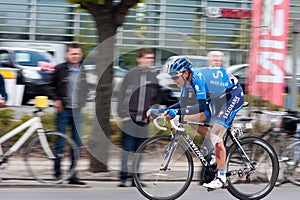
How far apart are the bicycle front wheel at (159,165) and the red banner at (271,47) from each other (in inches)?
155

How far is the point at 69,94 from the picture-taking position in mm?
9070

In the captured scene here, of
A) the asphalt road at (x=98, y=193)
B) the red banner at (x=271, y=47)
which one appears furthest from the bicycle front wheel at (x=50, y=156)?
the red banner at (x=271, y=47)

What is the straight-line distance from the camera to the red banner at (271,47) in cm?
1142

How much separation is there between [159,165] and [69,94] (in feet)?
5.82

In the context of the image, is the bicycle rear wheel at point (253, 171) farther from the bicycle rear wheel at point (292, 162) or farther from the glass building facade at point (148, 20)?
the glass building facade at point (148, 20)

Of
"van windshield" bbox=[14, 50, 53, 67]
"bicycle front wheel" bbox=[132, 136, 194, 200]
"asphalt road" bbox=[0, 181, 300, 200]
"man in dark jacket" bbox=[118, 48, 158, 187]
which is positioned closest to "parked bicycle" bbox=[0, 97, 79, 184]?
"asphalt road" bbox=[0, 181, 300, 200]

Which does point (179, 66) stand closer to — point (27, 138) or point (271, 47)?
point (27, 138)

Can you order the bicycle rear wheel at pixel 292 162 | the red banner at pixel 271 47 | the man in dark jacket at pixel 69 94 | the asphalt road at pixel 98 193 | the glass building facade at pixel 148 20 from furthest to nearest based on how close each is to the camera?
the glass building facade at pixel 148 20
the red banner at pixel 271 47
the bicycle rear wheel at pixel 292 162
the man in dark jacket at pixel 69 94
the asphalt road at pixel 98 193

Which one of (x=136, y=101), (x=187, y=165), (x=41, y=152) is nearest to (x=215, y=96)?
(x=187, y=165)

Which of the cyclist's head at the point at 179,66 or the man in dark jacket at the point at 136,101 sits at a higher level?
the cyclist's head at the point at 179,66

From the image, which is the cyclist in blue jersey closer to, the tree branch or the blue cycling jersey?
the blue cycling jersey

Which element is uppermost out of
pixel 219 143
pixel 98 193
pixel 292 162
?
pixel 219 143

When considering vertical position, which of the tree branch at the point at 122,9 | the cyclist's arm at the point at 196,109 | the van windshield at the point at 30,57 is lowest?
the van windshield at the point at 30,57

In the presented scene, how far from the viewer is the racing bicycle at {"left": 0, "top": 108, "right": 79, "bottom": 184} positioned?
29.2 feet
